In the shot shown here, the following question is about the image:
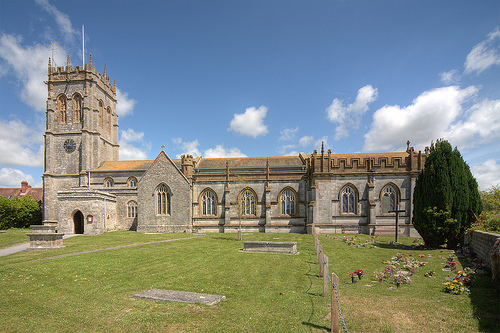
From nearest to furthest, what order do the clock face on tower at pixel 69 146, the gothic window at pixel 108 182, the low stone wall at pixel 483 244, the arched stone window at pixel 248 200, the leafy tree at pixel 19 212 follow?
the low stone wall at pixel 483 244 < the arched stone window at pixel 248 200 < the leafy tree at pixel 19 212 < the gothic window at pixel 108 182 < the clock face on tower at pixel 69 146

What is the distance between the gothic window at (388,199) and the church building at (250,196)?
10 cm

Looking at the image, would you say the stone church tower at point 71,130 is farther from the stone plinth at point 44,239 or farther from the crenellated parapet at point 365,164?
the crenellated parapet at point 365,164

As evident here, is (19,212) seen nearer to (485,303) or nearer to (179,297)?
(179,297)

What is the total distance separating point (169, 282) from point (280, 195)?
76.7ft

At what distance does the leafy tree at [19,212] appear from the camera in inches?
1578

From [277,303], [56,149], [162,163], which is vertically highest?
[56,149]

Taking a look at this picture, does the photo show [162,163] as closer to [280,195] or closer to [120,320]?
[280,195]

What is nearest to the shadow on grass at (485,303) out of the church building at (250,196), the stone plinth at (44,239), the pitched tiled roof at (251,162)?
the church building at (250,196)

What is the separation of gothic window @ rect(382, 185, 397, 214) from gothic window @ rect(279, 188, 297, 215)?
9.85 m

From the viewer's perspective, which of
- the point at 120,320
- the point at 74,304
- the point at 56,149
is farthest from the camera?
the point at 56,149

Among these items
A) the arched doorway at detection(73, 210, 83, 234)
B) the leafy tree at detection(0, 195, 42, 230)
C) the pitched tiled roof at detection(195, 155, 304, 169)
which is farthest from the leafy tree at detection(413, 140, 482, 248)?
the leafy tree at detection(0, 195, 42, 230)

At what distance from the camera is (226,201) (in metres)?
33.0

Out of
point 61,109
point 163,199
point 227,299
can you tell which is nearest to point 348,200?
point 163,199

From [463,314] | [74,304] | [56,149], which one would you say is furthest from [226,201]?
[56,149]
